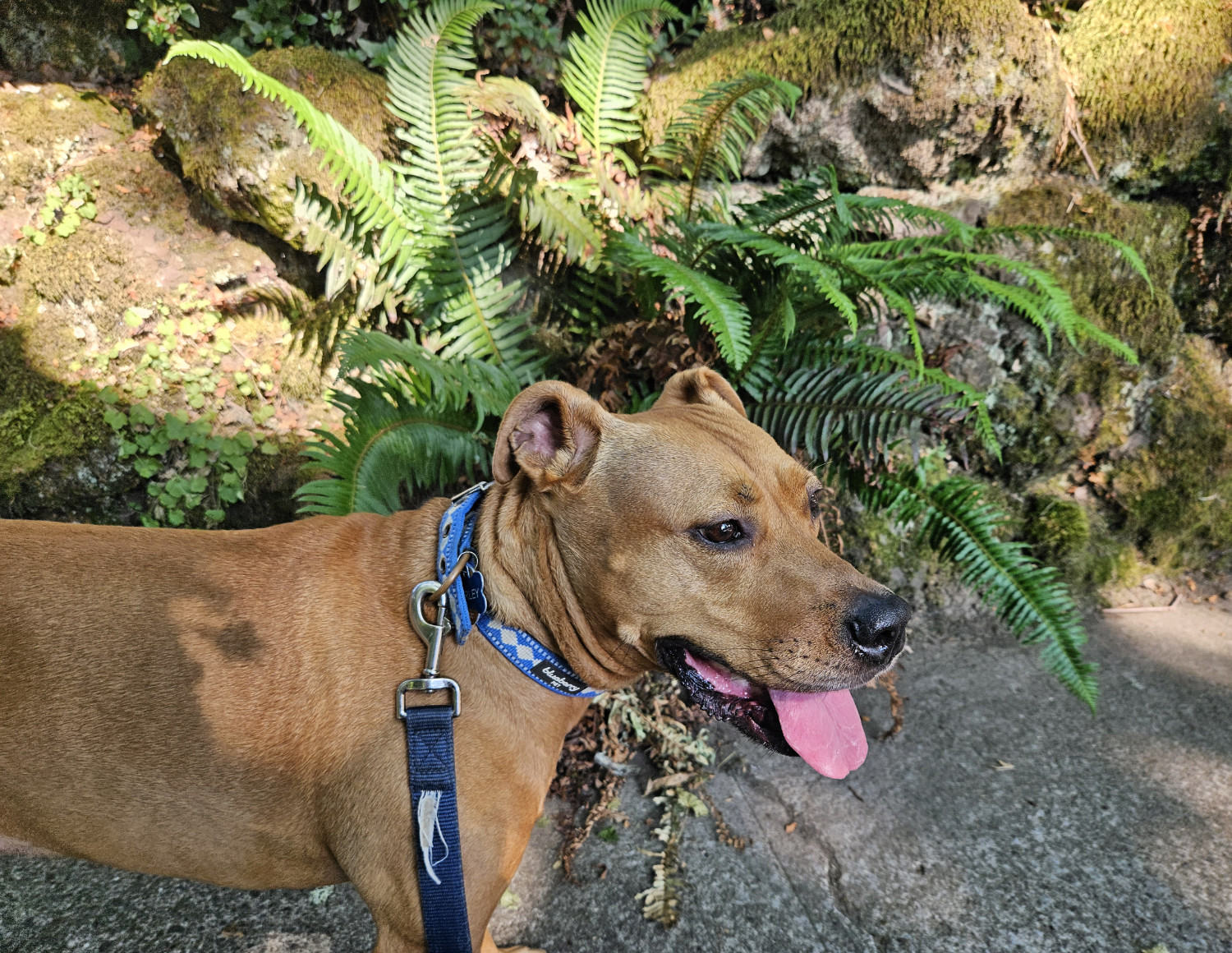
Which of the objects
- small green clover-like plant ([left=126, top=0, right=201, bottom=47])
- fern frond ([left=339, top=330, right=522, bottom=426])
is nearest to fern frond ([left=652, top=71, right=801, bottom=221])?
fern frond ([left=339, top=330, right=522, bottom=426])

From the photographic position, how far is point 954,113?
16.0 ft

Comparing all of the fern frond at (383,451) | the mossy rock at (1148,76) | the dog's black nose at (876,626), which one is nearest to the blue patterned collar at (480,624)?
the dog's black nose at (876,626)

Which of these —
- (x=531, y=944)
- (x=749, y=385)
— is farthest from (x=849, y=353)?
(x=531, y=944)

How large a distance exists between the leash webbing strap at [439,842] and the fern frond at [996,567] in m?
2.70

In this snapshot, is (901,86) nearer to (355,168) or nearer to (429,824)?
(355,168)

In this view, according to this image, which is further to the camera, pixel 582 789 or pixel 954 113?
pixel 954 113

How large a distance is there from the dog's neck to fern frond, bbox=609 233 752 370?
Answer: 1.23 m

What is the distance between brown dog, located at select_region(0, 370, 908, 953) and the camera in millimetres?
2000

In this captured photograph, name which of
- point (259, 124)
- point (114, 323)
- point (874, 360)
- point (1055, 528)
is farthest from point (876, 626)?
point (114, 323)

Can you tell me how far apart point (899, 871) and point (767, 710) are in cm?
151

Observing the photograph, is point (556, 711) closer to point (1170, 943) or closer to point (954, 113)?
point (1170, 943)

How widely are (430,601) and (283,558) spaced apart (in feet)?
1.73

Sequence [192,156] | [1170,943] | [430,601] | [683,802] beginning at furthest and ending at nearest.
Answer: [192,156] → [683,802] → [1170,943] → [430,601]

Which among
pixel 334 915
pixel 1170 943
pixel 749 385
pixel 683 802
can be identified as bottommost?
pixel 334 915
